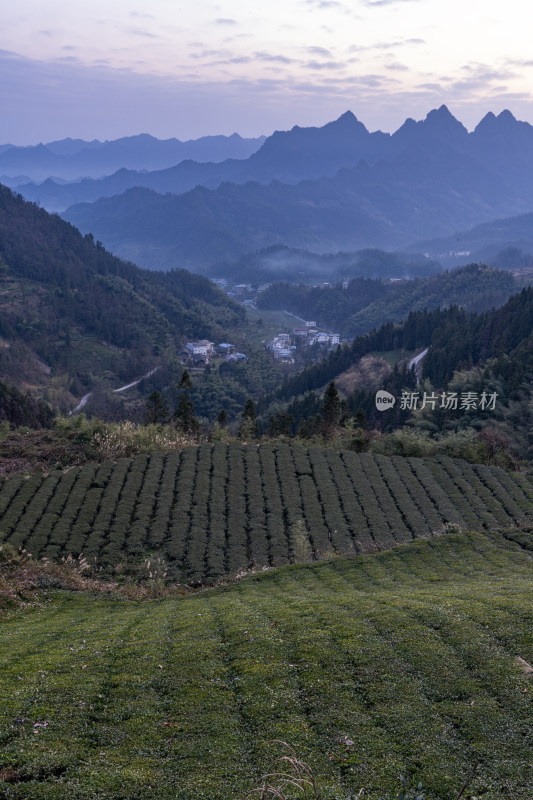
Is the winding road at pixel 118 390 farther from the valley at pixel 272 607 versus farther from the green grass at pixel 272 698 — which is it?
the green grass at pixel 272 698

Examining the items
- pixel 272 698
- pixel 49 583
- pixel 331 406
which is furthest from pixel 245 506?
pixel 331 406

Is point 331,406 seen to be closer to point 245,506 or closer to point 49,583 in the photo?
point 245,506

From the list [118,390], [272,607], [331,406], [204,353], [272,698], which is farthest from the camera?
[204,353]

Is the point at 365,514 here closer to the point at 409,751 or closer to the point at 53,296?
the point at 409,751

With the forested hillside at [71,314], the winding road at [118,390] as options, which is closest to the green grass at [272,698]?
the winding road at [118,390]

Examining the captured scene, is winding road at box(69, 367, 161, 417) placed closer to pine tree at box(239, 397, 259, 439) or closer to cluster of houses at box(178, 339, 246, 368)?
cluster of houses at box(178, 339, 246, 368)
